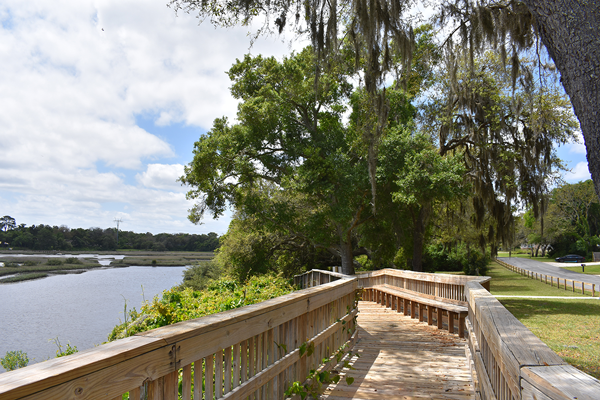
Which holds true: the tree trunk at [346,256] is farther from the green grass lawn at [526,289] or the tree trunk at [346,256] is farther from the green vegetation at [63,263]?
the green vegetation at [63,263]

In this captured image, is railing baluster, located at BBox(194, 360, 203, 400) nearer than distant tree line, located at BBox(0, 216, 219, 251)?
Yes

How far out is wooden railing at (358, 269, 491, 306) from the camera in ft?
24.5

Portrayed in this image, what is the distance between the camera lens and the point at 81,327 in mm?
21469

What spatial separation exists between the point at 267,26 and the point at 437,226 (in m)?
19.4

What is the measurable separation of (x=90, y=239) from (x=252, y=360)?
218ft

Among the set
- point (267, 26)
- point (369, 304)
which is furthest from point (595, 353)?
point (267, 26)

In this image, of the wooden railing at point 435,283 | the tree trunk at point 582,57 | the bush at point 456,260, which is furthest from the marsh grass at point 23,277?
the tree trunk at point 582,57

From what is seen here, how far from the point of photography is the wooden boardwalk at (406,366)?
417cm

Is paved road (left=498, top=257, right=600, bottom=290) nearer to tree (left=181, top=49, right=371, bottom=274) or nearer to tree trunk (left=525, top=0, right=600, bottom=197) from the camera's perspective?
tree (left=181, top=49, right=371, bottom=274)

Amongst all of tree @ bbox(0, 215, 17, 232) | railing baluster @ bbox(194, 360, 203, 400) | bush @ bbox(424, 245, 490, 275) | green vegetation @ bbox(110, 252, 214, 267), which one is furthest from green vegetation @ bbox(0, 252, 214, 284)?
railing baluster @ bbox(194, 360, 203, 400)

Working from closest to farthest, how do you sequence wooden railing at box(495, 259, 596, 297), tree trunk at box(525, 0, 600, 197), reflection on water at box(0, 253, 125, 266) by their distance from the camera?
tree trunk at box(525, 0, 600, 197) < wooden railing at box(495, 259, 596, 297) < reflection on water at box(0, 253, 125, 266)

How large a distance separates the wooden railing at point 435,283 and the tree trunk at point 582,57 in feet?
13.7

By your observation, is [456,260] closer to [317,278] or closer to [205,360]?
[317,278]

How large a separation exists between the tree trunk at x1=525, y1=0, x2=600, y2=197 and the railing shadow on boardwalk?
1.68m
